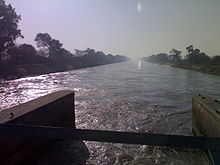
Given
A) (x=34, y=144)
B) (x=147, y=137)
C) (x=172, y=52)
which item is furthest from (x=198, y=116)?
(x=172, y=52)

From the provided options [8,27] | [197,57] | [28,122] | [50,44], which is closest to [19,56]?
[8,27]

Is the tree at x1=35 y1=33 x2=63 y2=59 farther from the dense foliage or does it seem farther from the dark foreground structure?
the dark foreground structure

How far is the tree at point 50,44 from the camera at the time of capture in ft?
269

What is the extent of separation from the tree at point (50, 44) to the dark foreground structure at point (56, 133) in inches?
3155

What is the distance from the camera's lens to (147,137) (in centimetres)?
173

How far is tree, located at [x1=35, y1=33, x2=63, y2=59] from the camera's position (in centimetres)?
8194

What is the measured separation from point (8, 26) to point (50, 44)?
1716 inches

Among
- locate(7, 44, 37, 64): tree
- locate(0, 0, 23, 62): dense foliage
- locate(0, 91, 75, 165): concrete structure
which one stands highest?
locate(0, 0, 23, 62): dense foliage

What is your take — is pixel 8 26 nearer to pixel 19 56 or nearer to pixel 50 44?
pixel 19 56

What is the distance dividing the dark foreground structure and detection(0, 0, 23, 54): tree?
38.8 meters

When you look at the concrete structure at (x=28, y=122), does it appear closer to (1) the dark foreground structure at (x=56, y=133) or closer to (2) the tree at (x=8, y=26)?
(1) the dark foreground structure at (x=56, y=133)

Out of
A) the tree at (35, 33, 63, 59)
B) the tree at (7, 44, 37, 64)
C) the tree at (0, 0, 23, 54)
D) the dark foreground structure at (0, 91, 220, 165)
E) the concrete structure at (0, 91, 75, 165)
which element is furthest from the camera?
the tree at (35, 33, 63, 59)

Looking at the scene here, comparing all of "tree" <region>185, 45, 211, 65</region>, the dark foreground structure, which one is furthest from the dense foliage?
"tree" <region>185, 45, 211, 65</region>

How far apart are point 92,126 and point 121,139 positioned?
687cm
